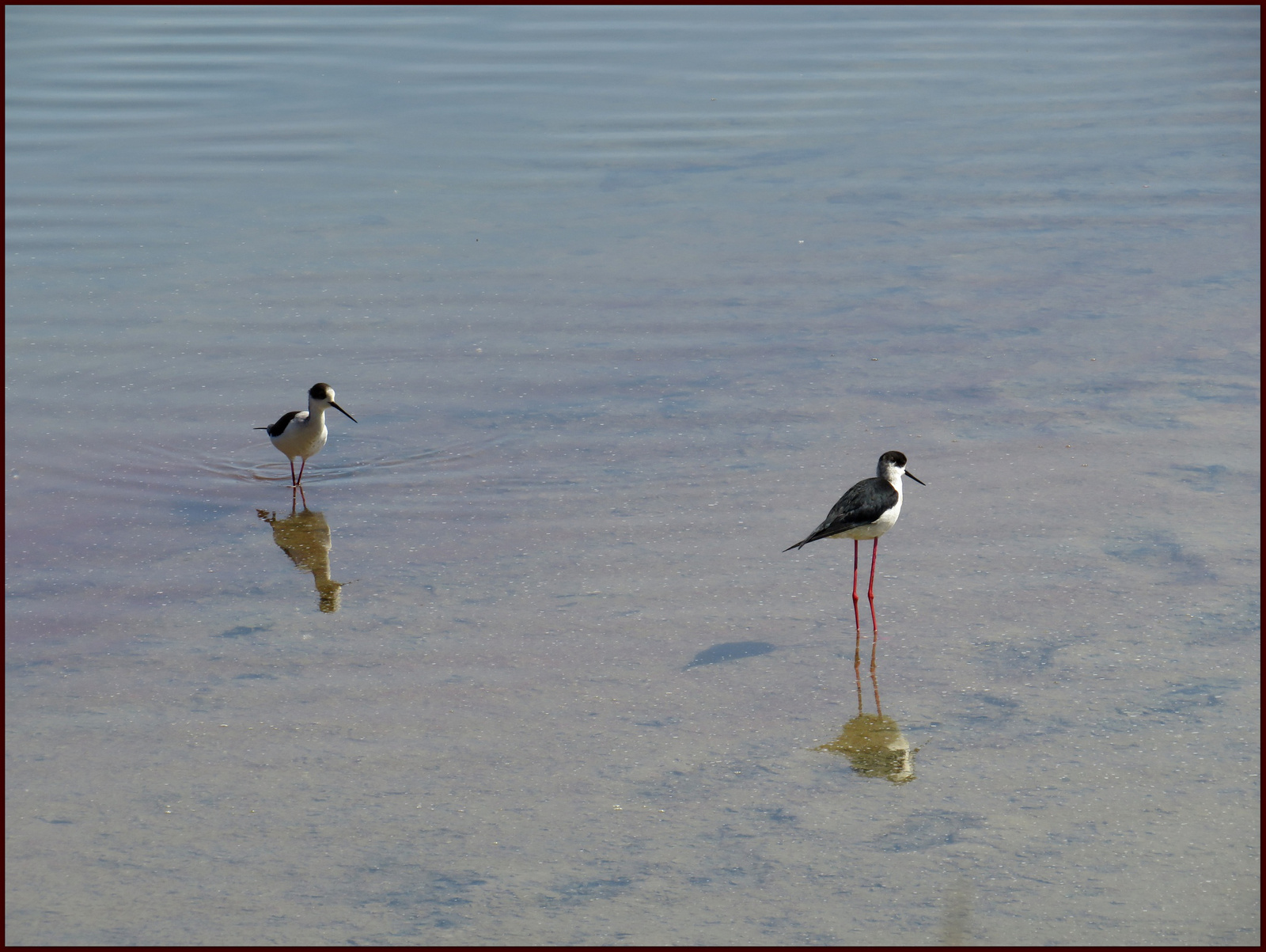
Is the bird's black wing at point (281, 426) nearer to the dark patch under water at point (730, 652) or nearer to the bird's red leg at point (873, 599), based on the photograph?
the dark patch under water at point (730, 652)

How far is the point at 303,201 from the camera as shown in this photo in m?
14.5

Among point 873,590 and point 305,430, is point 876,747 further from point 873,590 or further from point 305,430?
point 305,430

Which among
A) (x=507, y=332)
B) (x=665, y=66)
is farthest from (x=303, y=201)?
(x=665, y=66)

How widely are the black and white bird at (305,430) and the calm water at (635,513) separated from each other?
34 centimetres

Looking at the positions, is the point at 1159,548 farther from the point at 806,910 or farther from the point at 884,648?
the point at 806,910

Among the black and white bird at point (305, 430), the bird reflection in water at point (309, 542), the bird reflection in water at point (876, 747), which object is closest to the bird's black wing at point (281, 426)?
the black and white bird at point (305, 430)

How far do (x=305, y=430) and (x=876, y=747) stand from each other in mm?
4577

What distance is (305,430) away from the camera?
9539mm

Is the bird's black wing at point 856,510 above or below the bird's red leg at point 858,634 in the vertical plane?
above

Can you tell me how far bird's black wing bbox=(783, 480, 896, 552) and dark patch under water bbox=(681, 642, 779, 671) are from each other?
0.59 m

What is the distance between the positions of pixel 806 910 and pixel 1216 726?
2.29m

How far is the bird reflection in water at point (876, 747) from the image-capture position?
642 centimetres

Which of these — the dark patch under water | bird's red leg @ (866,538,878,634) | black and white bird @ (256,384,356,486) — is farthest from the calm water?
black and white bird @ (256,384,356,486)

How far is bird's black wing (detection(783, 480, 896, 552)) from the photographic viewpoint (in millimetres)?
7824
